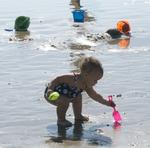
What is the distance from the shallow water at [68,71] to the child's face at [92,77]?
558 millimetres

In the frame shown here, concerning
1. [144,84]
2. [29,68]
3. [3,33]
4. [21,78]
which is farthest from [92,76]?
[3,33]

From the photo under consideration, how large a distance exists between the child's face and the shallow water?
1.83ft

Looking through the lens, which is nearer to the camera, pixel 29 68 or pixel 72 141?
pixel 72 141

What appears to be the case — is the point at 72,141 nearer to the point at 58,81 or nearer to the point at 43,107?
the point at 58,81

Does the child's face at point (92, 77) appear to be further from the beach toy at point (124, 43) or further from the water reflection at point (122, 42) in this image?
the beach toy at point (124, 43)

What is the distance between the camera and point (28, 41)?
44.7ft

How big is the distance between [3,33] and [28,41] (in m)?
1.92

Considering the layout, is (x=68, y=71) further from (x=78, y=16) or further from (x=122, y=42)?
(x=78, y=16)

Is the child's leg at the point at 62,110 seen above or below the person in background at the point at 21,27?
above

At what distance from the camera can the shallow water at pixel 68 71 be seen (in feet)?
19.5

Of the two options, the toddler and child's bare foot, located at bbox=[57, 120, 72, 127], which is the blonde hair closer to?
the toddler

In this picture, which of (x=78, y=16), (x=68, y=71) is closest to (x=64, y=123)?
(x=68, y=71)

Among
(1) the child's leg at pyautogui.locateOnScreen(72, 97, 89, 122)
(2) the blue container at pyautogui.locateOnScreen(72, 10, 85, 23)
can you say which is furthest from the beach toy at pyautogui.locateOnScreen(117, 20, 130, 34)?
(1) the child's leg at pyautogui.locateOnScreen(72, 97, 89, 122)

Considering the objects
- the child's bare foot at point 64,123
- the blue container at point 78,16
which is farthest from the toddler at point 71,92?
the blue container at point 78,16
